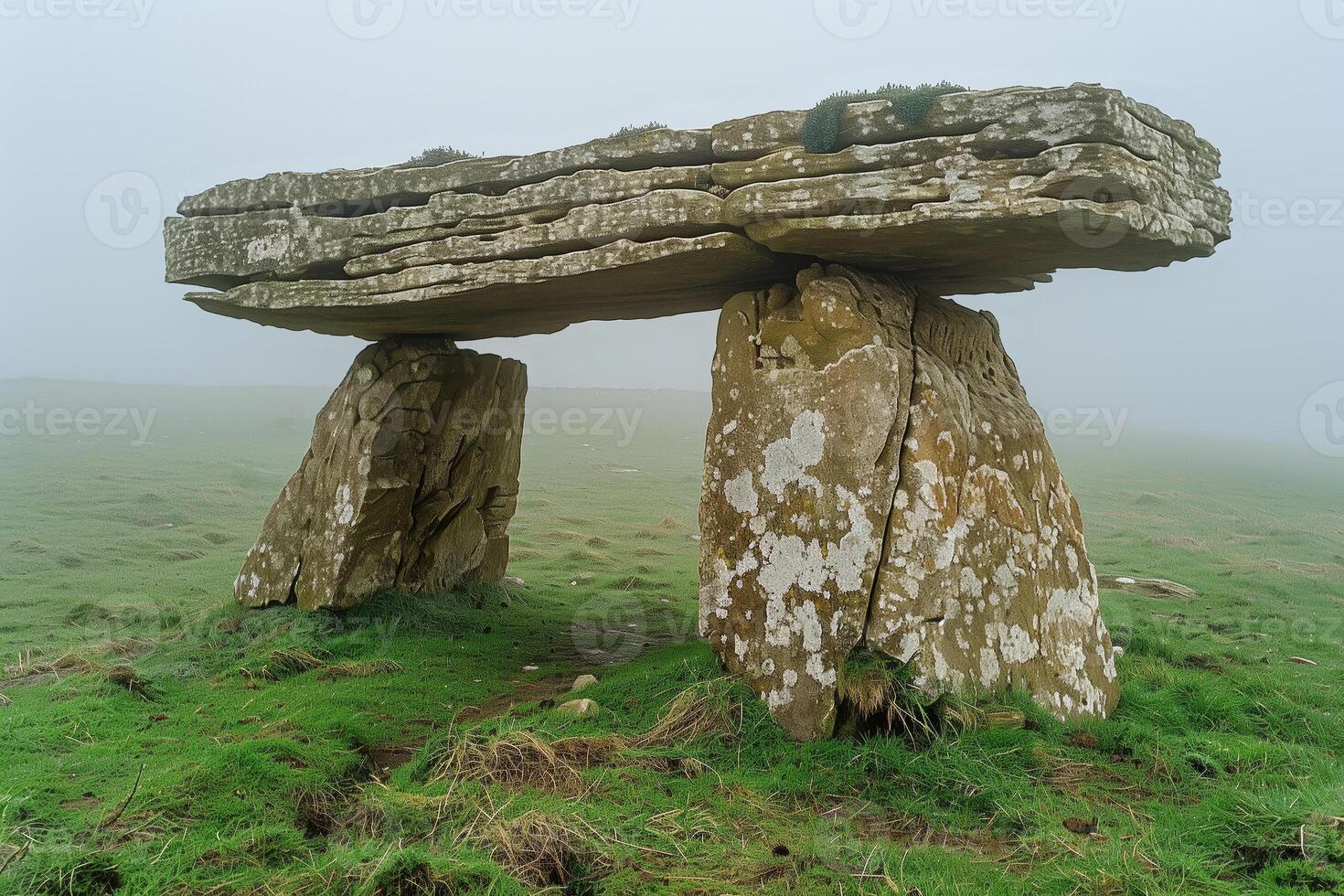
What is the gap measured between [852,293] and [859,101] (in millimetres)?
1426

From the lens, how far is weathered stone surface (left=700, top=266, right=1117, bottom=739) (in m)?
6.19

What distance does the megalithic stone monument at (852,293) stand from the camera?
6.04 metres

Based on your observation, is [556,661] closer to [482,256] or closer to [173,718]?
[173,718]

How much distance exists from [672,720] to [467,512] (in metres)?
5.65

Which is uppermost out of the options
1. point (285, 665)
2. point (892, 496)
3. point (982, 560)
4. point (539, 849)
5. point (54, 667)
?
point (892, 496)

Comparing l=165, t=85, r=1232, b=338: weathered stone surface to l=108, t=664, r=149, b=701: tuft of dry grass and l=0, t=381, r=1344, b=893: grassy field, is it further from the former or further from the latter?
l=108, t=664, r=149, b=701: tuft of dry grass

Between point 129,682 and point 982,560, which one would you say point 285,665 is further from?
point 982,560

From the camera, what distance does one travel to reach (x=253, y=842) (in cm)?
463

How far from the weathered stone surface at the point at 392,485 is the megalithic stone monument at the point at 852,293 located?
1.63 metres

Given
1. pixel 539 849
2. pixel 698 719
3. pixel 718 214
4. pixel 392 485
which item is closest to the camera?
pixel 539 849

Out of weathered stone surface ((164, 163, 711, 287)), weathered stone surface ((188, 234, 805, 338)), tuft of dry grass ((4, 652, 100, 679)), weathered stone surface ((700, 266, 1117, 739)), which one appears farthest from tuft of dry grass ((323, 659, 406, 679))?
weathered stone surface ((164, 163, 711, 287))

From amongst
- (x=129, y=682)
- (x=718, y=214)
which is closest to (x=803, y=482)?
(x=718, y=214)

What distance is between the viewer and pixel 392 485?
9.85 m

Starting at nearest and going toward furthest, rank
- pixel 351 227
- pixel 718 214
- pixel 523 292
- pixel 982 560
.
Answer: pixel 982 560
pixel 718 214
pixel 523 292
pixel 351 227
